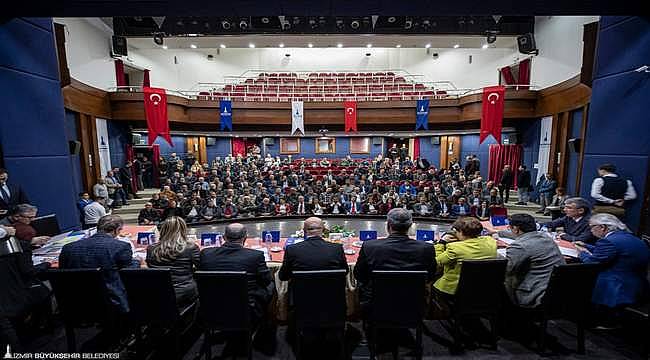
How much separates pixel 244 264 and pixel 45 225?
3.47 m

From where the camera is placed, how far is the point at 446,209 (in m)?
8.07

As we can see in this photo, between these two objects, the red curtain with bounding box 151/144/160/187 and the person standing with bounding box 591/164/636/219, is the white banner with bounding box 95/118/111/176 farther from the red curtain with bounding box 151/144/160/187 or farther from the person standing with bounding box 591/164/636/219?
the person standing with bounding box 591/164/636/219

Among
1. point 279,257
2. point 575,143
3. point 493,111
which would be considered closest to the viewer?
point 279,257

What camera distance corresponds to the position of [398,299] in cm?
224

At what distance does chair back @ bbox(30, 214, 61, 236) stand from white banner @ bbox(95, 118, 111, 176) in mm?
6263

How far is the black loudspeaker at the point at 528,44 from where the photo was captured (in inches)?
390

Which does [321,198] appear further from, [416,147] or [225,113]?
[416,147]

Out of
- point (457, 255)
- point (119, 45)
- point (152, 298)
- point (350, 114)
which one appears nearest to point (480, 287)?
point (457, 255)

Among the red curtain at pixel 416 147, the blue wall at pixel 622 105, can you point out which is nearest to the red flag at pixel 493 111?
the blue wall at pixel 622 105

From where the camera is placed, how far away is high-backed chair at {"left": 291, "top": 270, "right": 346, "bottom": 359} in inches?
84.6

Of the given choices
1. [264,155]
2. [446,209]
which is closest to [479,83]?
[446,209]

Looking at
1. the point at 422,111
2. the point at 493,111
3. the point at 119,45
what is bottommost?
the point at 493,111

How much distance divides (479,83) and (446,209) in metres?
8.27

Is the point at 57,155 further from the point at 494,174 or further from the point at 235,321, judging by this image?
the point at 494,174
